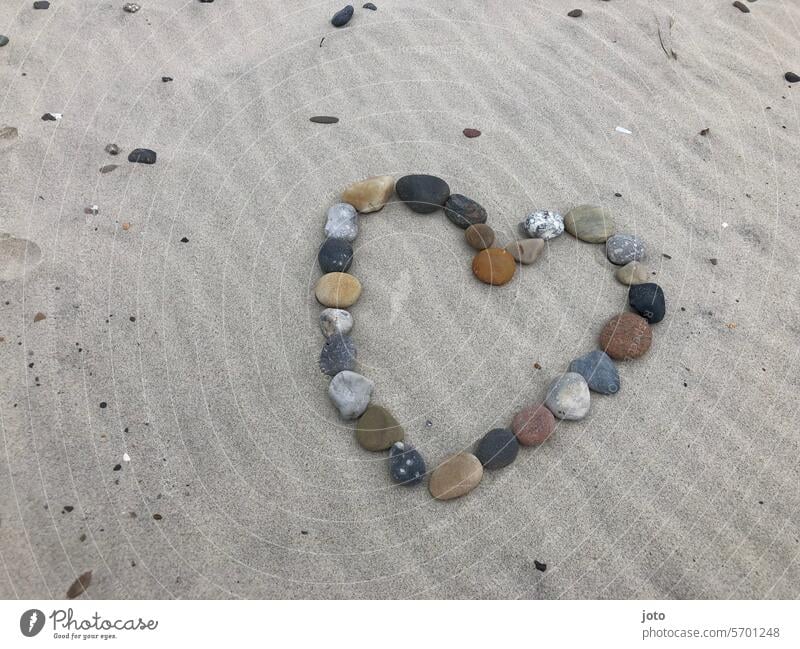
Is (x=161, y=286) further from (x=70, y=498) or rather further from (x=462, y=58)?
(x=462, y=58)

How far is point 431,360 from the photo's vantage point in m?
3.46

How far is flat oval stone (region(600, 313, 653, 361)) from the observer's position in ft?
11.3

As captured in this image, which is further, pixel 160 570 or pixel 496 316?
pixel 496 316

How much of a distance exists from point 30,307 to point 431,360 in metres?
1.92

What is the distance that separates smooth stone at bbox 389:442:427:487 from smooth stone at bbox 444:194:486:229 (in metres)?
1.43

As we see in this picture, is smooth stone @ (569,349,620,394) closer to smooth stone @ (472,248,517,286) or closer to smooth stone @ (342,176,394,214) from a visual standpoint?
smooth stone @ (472,248,517,286)

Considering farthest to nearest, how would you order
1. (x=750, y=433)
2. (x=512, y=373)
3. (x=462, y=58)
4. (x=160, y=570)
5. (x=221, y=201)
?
(x=462, y=58) < (x=221, y=201) < (x=512, y=373) < (x=750, y=433) < (x=160, y=570)

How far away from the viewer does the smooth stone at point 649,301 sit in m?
3.55

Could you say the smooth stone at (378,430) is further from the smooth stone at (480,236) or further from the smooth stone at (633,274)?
the smooth stone at (633,274)

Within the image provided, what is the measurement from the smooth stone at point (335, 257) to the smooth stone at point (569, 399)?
1230 mm

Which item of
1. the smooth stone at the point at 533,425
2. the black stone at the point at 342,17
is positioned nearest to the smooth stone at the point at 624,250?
the smooth stone at the point at 533,425

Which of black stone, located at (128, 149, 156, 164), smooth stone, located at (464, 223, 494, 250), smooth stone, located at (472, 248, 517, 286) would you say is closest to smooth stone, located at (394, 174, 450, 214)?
smooth stone, located at (464, 223, 494, 250)

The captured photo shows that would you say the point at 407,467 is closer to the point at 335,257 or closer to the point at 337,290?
the point at 337,290

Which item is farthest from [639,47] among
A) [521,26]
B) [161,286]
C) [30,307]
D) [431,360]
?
[30,307]
